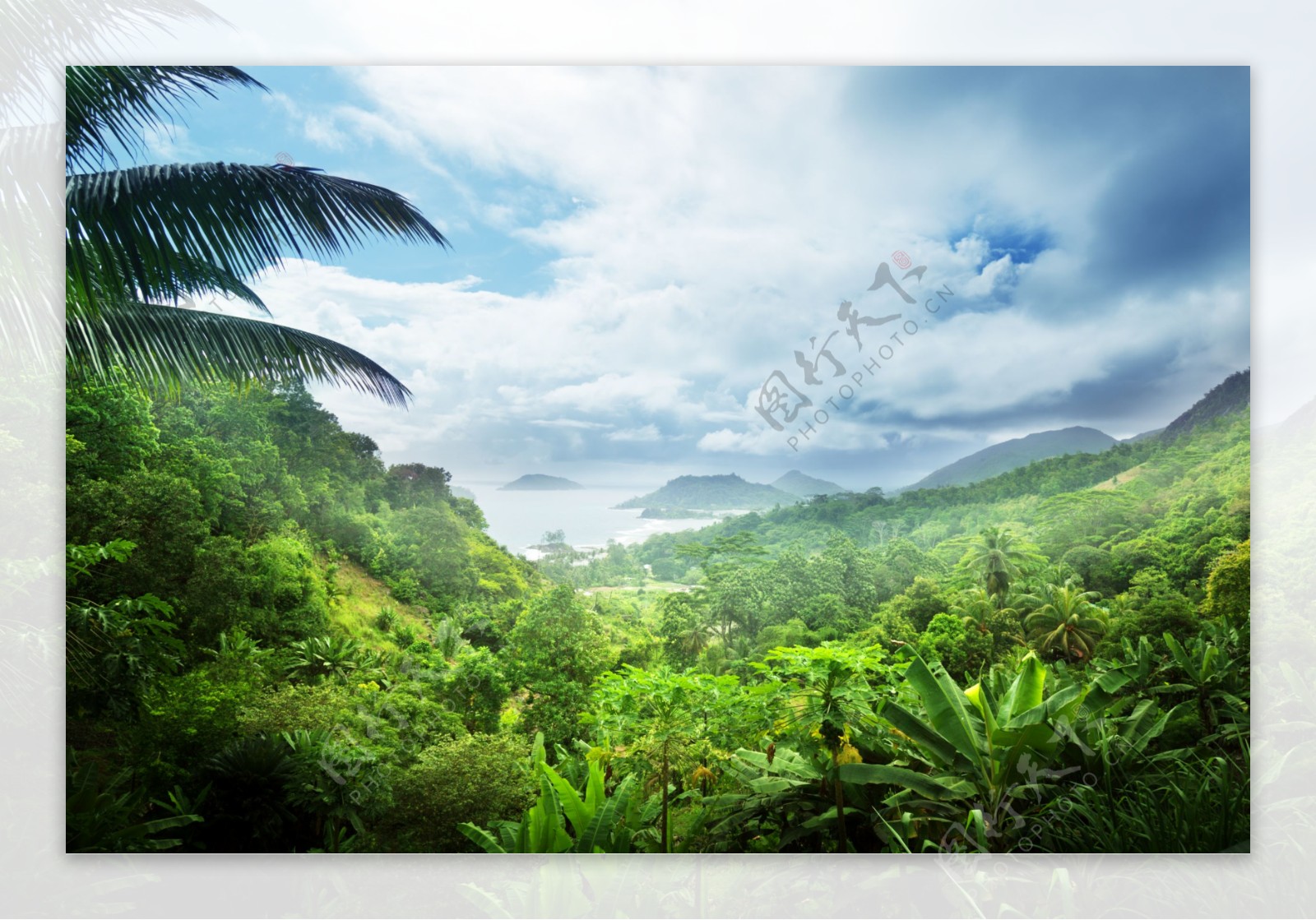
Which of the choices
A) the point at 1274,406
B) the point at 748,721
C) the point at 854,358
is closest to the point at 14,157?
the point at 854,358

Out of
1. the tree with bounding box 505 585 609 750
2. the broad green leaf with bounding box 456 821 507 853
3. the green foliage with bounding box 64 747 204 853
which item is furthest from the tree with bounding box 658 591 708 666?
the green foliage with bounding box 64 747 204 853

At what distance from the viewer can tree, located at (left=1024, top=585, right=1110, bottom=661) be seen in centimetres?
232

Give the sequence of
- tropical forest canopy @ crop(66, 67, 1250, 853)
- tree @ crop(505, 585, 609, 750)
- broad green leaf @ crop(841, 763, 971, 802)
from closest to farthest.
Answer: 1. broad green leaf @ crop(841, 763, 971, 802)
2. tropical forest canopy @ crop(66, 67, 1250, 853)
3. tree @ crop(505, 585, 609, 750)

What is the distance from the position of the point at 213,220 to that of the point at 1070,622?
3193 mm

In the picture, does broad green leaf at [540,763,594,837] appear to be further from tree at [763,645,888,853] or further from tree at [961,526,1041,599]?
tree at [961,526,1041,599]

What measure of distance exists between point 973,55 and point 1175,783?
246cm

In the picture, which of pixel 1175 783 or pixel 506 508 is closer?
pixel 1175 783

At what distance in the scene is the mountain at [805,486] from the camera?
2373mm

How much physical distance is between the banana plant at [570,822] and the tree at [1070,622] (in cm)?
147

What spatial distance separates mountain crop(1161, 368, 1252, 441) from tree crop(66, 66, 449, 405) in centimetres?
257

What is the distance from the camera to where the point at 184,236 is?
93.5 inches

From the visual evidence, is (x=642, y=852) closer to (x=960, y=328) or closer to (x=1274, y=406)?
(x=960, y=328)

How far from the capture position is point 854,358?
232cm

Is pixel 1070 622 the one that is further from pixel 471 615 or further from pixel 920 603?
pixel 471 615
